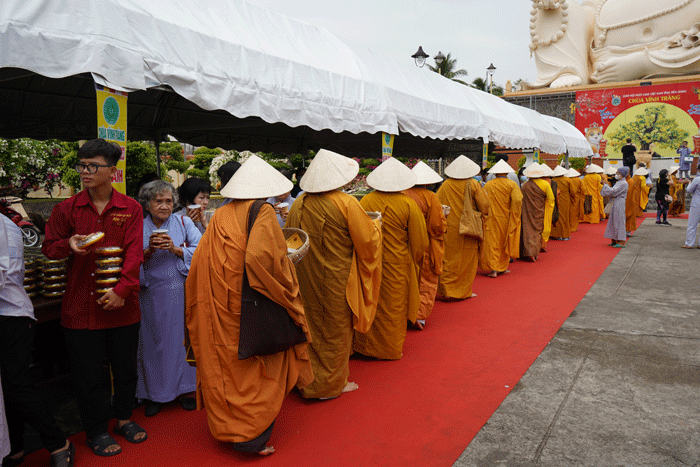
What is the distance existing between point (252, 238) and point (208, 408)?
0.96 metres

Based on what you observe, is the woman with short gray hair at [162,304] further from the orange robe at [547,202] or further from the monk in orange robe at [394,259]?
the orange robe at [547,202]

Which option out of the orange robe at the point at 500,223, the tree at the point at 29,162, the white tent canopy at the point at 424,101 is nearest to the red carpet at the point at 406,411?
the orange robe at the point at 500,223

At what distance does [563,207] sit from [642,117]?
14.7 meters

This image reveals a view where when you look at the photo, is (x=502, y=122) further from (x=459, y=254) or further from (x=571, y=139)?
(x=571, y=139)

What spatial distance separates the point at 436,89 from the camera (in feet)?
26.1

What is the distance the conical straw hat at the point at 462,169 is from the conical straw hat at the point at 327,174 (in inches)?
114

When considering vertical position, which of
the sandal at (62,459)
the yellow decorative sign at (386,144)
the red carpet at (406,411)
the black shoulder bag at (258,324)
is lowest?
the red carpet at (406,411)

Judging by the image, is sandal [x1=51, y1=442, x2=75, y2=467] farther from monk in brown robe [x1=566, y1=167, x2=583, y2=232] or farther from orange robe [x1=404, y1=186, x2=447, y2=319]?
monk in brown robe [x1=566, y1=167, x2=583, y2=232]

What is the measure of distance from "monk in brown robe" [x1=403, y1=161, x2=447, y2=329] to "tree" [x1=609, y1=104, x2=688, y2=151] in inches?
829

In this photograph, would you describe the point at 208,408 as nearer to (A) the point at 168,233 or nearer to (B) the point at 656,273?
(A) the point at 168,233

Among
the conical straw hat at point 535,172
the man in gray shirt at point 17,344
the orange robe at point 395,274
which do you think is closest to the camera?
the man in gray shirt at point 17,344

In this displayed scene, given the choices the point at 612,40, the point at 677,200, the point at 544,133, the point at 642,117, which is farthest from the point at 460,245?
the point at 612,40

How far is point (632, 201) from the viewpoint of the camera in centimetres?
1109

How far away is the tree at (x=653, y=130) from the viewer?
69.8 ft
